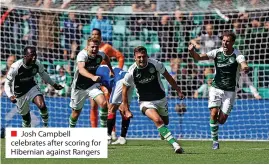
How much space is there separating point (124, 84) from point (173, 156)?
1.71 meters


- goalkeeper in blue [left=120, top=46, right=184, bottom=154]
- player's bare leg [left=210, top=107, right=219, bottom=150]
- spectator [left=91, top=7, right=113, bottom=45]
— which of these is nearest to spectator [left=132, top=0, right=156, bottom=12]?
spectator [left=91, top=7, right=113, bottom=45]

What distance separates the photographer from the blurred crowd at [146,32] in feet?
64.8

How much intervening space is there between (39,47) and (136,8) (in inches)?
95.4

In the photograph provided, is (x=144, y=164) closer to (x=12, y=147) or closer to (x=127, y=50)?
(x=12, y=147)

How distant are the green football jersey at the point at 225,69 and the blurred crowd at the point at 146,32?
13.2 feet

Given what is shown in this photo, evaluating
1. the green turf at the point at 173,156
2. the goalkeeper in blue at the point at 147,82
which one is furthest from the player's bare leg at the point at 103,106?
the goalkeeper in blue at the point at 147,82

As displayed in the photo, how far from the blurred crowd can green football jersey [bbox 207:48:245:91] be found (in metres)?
4.02

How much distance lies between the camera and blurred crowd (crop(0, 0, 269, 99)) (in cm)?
1977

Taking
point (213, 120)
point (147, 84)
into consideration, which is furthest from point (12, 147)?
point (213, 120)

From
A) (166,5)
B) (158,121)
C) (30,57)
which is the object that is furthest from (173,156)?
(166,5)

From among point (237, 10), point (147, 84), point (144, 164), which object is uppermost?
point (237, 10)

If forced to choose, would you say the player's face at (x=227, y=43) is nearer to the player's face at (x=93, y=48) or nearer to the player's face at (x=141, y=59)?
the player's face at (x=141, y=59)

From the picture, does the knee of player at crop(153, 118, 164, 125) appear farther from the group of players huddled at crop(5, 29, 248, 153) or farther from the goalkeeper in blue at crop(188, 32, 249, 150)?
the goalkeeper in blue at crop(188, 32, 249, 150)

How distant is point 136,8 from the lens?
66.6 ft
